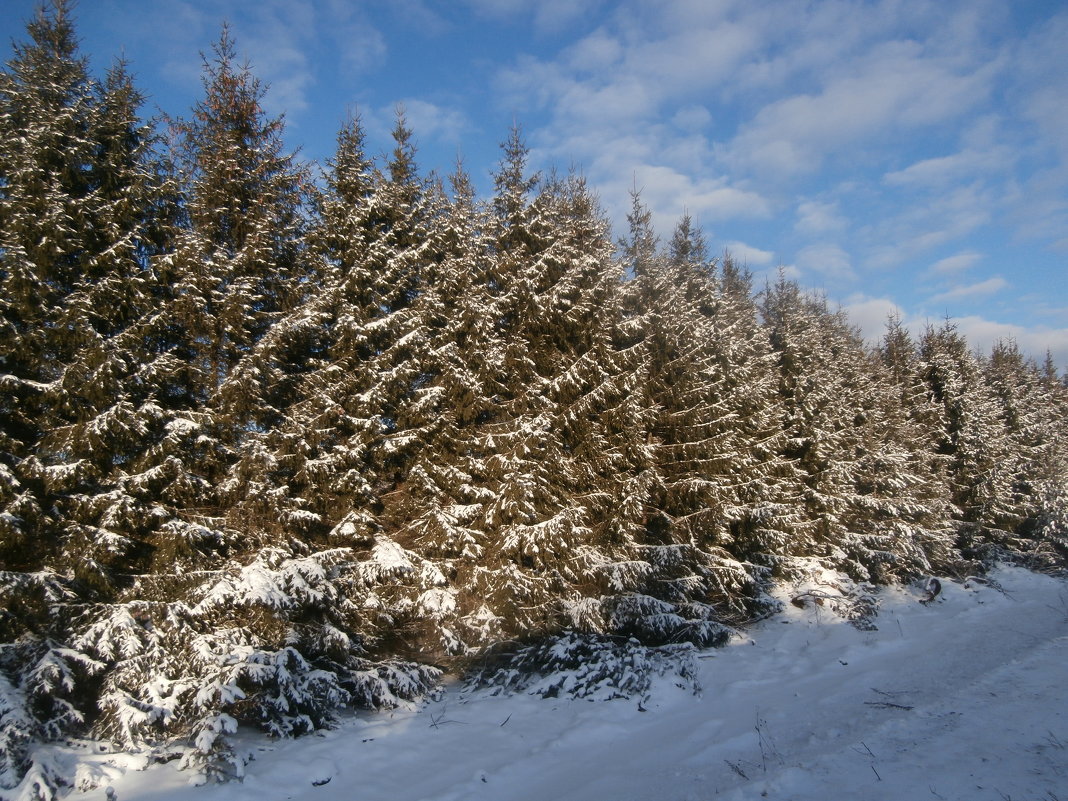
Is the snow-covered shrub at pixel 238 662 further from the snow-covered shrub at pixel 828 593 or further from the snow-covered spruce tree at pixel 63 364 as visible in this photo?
the snow-covered shrub at pixel 828 593

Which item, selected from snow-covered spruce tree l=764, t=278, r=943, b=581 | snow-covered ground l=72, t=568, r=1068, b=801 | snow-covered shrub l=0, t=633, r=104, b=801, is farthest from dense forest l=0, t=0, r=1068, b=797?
snow-covered spruce tree l=764, t=278, r=943, b=581

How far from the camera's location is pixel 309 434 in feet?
35.4

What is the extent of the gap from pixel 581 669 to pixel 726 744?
333 cm

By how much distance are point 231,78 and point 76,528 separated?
420 inches

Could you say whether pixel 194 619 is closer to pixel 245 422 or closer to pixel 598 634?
pixel 245 422

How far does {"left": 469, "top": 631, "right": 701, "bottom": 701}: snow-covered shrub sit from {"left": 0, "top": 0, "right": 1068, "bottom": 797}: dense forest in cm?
49

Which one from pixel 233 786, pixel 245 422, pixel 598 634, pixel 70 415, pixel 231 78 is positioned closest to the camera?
pixel 233 786

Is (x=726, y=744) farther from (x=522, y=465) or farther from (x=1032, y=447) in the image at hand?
(x=1032, y=447)

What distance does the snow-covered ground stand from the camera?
23.0ft

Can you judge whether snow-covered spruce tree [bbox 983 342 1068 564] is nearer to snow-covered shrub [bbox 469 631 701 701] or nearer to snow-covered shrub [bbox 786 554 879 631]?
snow-covered shrub [bbox 786 554 879 631]

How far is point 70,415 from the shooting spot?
366 inches

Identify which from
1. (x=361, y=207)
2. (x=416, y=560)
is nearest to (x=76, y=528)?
(x=416, y=560)

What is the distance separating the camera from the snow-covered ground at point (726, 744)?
7.02m

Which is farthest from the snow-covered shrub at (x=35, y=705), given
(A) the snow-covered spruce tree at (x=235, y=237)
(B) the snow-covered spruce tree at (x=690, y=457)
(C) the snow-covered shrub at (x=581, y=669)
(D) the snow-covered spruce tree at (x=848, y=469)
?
(D) the snow-covered spruce tree at (x=848, y=469)
